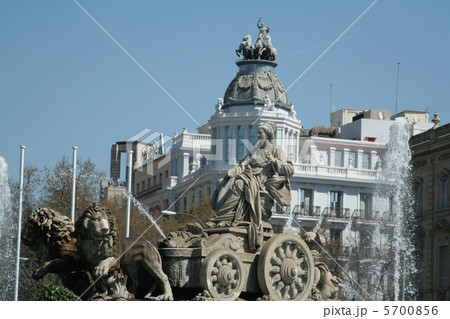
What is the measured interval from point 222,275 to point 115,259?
1.87 metres

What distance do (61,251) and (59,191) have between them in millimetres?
33960

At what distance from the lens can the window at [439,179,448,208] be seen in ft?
228

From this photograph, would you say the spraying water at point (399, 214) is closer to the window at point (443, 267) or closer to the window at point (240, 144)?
the window at point (443, 267)

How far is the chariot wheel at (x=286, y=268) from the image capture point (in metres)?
25.2

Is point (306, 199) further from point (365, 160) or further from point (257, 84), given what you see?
point (365, 160)

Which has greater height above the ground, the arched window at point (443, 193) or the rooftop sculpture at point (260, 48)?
the rooftop sculpture at point (260, 48)

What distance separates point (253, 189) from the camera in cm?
2580

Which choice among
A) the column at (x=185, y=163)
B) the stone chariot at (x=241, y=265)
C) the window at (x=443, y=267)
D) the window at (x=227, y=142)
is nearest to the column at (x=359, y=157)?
the window at (x=227, y=142)

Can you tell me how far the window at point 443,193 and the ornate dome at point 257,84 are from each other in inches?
1093

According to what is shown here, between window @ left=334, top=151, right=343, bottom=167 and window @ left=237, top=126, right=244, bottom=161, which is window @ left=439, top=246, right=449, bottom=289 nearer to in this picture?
window @ left=237, top=126, right=244, bottom=161

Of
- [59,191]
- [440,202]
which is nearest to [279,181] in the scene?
[59,191]

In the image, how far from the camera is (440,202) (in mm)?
70062
